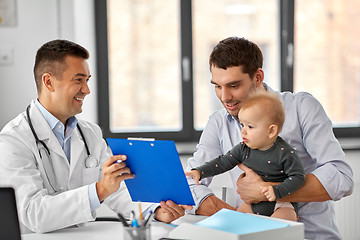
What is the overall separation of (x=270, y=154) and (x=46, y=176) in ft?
2.78

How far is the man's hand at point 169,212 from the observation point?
157 centimetres

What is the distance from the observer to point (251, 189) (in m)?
1.61

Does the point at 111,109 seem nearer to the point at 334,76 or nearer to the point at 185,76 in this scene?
the point at 185,76

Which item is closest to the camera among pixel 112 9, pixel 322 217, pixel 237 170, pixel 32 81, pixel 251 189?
pixel 251 189

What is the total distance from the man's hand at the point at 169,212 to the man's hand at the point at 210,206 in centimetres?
16

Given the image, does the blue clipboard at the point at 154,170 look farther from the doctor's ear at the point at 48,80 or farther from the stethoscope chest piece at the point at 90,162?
the doctor's ear at the point at 48,80

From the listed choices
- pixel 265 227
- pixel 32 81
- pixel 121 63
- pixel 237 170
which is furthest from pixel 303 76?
pixel 265 227

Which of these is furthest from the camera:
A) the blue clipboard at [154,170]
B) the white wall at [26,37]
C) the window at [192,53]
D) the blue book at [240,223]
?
the window at [192,53]

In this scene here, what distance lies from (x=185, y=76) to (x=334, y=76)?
1.13 metres

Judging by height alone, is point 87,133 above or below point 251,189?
above

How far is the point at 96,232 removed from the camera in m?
1.52

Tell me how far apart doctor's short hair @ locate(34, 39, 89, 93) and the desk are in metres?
0.68

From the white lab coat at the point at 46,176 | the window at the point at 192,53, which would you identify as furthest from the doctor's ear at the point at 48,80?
the window at the point at 192,53

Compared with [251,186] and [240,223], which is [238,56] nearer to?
[251,186]
